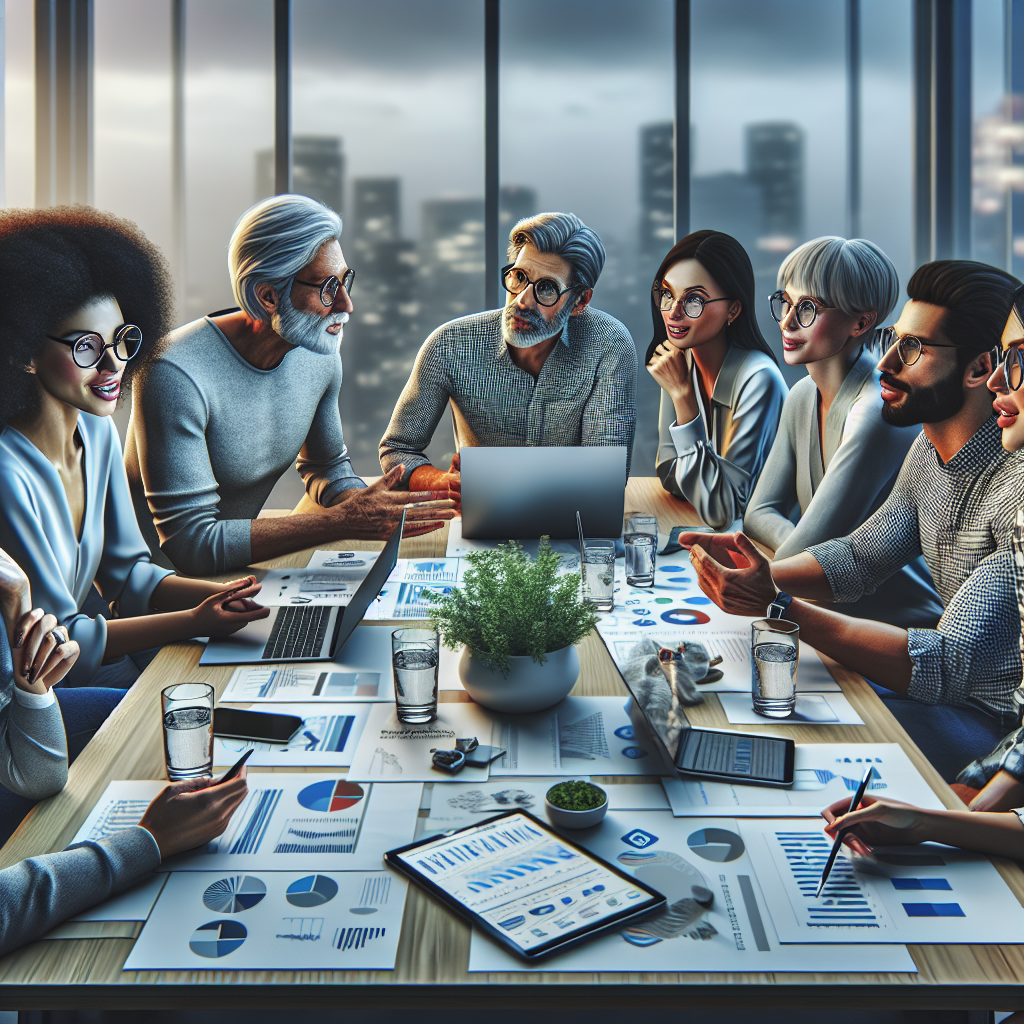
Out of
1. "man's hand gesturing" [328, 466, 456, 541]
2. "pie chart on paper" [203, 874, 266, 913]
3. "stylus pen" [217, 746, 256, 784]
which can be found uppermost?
"man's hand gesturing" [328, 466, 456, 541]

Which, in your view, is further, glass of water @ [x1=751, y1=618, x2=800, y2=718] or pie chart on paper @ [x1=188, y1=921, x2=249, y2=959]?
glass of water @ [x1=751, y1=618, x2=800, y2=718]

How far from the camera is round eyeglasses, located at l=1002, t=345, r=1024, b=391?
1495 millimetres

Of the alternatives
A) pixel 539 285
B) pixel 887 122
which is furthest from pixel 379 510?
pixel 887 122

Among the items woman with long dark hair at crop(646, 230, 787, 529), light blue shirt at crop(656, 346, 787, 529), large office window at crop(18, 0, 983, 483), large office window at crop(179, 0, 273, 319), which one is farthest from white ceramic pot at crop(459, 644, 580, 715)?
large office window at crop(179, 0, 273, 319)

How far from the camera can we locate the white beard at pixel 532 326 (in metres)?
2.88

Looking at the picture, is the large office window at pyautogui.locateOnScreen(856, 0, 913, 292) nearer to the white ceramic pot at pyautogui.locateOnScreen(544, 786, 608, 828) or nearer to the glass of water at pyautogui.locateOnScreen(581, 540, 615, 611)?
the glass of water at pyautogui.locateOnScreen(581, 540, 615, 611)

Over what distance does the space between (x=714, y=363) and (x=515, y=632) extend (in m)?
1.74

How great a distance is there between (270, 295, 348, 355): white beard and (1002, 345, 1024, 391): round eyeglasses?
1.63 metres

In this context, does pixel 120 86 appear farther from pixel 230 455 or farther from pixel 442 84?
pixel 230 455

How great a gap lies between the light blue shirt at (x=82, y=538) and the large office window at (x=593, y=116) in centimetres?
289

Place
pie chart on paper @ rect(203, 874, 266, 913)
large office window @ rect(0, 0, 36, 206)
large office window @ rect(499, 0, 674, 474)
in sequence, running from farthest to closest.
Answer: large office window @ rect(499, 0, 674, 474), large office window @ rect(0, 0, 36, 206), pie chart on paper @ rect(203, 874, 266, 913)

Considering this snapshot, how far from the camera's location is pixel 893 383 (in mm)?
1945
